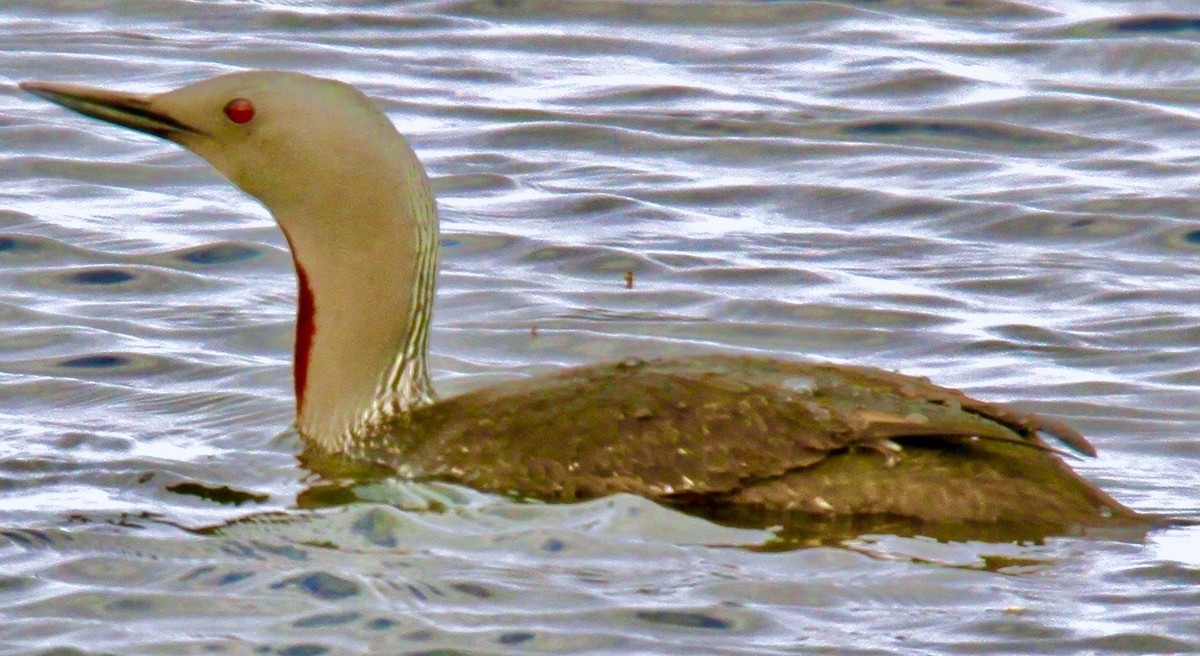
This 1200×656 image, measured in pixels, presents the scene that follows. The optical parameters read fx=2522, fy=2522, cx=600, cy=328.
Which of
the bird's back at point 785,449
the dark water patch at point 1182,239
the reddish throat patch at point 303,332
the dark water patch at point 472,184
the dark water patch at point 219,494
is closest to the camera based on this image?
the bird's back at point 785,449

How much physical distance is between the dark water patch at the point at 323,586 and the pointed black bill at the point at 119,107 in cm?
170

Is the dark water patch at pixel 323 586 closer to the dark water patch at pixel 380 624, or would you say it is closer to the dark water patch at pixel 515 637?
the dark water patch at pixel 380 624

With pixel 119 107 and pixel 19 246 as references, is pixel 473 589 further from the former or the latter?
pixel 19 246

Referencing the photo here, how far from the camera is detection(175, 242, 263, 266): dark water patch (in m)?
9.52

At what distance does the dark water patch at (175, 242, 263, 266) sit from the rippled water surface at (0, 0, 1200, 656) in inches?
0.9

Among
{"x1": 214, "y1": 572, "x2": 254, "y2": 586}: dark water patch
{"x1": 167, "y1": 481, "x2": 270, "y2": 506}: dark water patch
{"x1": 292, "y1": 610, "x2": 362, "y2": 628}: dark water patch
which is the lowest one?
{"x1": 167, "y1": 481, "x2": 270, "y2": 506}: dark water patch

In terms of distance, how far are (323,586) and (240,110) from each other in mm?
1679

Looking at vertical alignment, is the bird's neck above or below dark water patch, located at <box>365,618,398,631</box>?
above

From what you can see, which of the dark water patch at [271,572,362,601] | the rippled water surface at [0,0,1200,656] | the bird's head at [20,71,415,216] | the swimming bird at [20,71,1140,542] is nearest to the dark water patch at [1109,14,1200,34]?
the rippled water surface at [0,0,1200,656]

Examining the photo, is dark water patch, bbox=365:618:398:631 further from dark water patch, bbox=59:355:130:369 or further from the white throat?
dark water patch, bbox=59:355:130:369

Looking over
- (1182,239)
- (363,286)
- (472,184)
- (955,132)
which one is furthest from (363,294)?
(955,132)

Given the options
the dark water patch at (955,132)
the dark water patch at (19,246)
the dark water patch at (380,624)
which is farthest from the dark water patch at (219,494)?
the dark water patch at (955,132)

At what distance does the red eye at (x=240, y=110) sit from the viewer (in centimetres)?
697

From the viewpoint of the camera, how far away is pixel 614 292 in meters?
9.22
